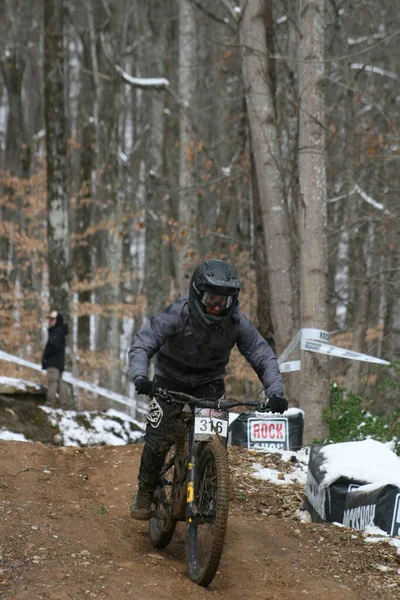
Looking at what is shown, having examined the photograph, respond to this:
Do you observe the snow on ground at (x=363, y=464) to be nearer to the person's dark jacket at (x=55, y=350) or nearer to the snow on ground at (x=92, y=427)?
the snow on ground at (x=92, y=427)

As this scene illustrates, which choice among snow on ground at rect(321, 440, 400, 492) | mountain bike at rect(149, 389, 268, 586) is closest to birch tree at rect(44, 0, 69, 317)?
snow on ground at rect(321, 440, 400, 492)

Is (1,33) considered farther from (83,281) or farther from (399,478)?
(399,478)

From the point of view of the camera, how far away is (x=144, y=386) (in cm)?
590

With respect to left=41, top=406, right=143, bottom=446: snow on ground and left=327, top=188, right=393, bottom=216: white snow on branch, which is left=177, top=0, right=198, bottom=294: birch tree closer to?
left=327, top=188, right=393, bottom=216: white snow on branch

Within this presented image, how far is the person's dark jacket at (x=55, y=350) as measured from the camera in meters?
15.7

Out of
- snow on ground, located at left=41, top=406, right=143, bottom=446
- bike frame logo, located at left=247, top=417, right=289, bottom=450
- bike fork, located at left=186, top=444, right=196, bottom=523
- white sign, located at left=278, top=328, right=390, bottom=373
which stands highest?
white sign, located at left=278, top=328, right=390, bottom=373

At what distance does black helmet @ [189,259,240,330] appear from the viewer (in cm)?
597

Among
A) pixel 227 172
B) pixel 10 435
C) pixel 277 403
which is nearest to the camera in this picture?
pixel 277 403

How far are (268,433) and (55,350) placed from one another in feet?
20.5

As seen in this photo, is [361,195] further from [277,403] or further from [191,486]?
[191,486]

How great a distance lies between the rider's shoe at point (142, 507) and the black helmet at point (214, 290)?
1.51 meters

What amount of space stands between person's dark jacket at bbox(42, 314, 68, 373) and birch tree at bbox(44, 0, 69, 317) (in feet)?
8.92

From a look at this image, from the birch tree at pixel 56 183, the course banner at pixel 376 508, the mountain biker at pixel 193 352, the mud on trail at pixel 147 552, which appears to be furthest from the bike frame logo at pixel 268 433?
the birch tree at pixel 56 183

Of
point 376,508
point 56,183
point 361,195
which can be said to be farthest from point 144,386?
point 361,195
